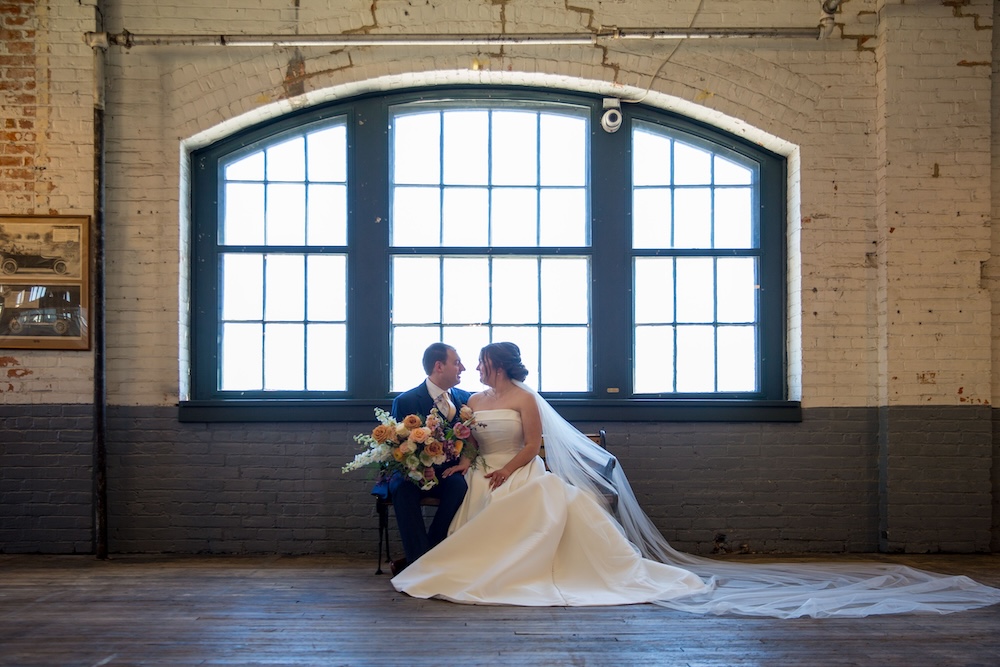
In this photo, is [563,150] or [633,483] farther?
[563,150]

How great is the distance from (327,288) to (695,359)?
2.61m

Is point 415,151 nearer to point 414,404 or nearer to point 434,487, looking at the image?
point 414,404

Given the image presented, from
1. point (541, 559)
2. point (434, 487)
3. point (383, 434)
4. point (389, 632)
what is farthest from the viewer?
point (434, 487)

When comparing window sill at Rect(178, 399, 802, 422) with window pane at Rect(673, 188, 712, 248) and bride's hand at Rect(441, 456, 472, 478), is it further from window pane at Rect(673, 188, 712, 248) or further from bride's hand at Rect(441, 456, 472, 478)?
window pane at Rect(673, 188, 712, 248)

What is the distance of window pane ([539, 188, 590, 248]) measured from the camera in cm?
645

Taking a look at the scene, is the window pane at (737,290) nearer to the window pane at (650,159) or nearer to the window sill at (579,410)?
the window sill at (579,410)

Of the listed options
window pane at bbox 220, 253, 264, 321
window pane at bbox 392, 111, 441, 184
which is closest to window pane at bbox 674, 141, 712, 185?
window pane at bbox 392, 111, 441, 184

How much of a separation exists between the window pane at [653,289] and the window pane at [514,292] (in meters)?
0.72

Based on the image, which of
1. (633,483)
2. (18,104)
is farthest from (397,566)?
(18,104)

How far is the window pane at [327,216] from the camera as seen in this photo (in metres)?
6.39

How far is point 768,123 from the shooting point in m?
6.26

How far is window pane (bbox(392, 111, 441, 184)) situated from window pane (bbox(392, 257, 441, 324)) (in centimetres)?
58

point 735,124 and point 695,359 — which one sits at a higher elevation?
point 735,124

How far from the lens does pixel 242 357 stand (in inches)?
251
